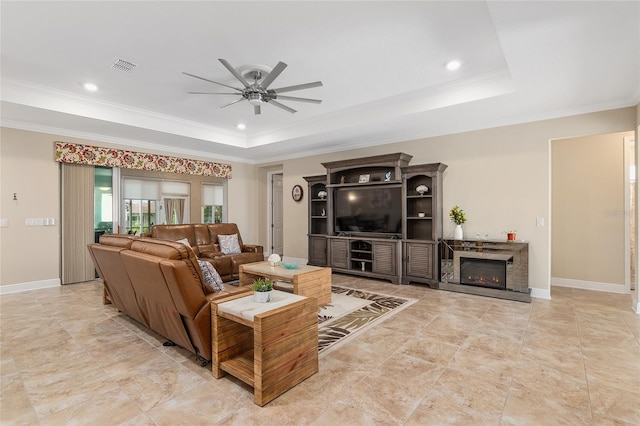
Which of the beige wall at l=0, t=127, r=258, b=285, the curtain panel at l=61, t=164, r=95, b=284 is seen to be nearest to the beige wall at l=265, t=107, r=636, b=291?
the curtain panel at l=61, t=164, r=95, b=284

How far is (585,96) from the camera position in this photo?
3873 millimetres

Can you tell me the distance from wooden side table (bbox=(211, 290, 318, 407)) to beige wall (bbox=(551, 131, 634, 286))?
4.97 metres

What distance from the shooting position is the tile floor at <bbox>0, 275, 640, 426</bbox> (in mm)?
1922

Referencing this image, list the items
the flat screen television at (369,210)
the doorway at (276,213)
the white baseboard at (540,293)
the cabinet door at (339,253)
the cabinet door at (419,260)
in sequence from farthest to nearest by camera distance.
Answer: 1. the doorway at (276,213)
2. the cabinet door at (339,253)
3. the flat screen television at (369,210)
4. the cabinet door at (419,260)
5. the white baseboard at (540,293)

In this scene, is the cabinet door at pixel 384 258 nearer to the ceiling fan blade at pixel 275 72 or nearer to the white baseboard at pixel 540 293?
the white baseboard at pixel 540 293

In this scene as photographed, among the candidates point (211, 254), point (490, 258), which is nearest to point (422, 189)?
point (490, 258)

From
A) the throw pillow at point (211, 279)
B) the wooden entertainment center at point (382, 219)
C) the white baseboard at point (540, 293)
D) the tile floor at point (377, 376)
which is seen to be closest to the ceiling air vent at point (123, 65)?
the throw pillow at point (211, 279)

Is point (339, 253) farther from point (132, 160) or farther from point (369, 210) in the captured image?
point (132, 160)

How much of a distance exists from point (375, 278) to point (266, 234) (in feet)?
12.8

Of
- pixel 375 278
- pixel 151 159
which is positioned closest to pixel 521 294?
pixel 375 278

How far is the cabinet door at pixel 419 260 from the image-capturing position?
509cm

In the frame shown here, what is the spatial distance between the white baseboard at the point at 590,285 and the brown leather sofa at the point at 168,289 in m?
5.30

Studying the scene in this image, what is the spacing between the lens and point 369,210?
5949mm

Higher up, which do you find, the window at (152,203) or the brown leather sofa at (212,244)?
the window at (152,203)
